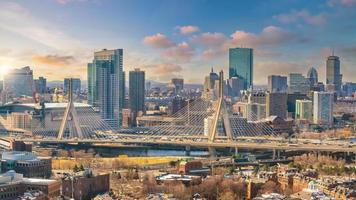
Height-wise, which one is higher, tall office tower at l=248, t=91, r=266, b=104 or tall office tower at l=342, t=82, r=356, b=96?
tall office tower at l=342, t=82, r=356, b=96

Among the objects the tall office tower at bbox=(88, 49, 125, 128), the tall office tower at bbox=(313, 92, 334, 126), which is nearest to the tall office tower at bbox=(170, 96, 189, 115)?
the tall office tower at bbox=(88, 49, 125, 128)

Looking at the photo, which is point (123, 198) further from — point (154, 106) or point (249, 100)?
point (154, 106)

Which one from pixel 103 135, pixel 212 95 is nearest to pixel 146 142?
pixel 103 135

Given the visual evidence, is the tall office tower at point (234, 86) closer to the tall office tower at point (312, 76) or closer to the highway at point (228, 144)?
the tall office tower at point (312, 76)

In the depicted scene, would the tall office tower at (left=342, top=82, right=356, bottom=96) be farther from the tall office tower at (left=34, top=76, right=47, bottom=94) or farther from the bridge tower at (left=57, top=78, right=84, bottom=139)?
the bridge tower at (left=57, top=78, right=84, bottom=139)

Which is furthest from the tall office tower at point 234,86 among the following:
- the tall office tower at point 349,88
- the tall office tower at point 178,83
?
the tall office tower at point 349,88

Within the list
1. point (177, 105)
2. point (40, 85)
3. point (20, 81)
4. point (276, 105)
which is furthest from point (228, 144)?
point (40, 85)
